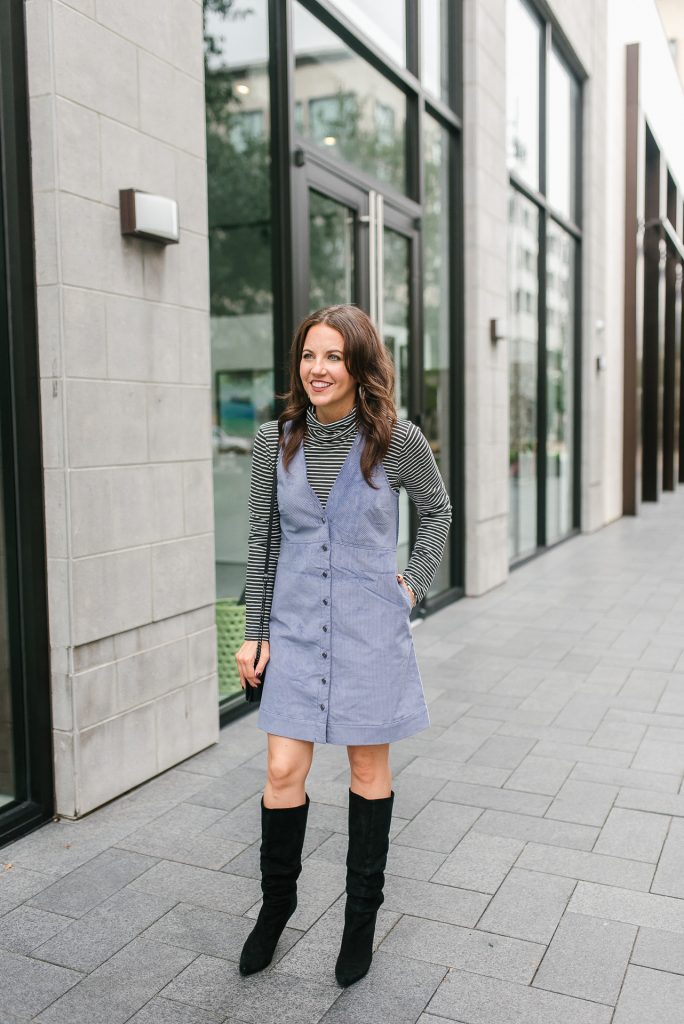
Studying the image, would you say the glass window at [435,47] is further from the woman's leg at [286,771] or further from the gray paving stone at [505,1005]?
the gray paving stone at [505,1005]

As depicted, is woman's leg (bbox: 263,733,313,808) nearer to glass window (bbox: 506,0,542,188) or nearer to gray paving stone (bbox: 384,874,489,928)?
gray paving stone (bbox: 384,874,489,928)

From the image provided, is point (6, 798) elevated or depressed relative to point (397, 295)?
depressed

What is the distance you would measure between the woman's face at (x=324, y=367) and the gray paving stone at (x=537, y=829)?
1.75m

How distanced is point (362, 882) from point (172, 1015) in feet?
1.73

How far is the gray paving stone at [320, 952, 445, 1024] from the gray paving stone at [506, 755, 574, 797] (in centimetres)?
131

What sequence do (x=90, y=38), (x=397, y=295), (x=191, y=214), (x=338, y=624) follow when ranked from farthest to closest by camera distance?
(x=397, y=295)
(x=191, y=214)
(x=90, y=38)
(x=338, y=624)

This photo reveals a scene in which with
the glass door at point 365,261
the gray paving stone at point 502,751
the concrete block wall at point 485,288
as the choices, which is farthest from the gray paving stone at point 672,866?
the concrete block wall at point 485,288

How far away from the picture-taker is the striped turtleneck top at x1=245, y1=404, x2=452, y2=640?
239cm

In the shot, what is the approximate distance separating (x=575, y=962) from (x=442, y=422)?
17.5 feet

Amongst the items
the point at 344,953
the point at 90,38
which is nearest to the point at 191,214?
the point at 90,38

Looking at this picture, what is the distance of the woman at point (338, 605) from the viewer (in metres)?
2.36

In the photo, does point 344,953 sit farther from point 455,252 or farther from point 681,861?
point 455,252

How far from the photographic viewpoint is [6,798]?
11.0 feet

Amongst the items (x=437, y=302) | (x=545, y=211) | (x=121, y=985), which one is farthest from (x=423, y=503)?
(x=545, y=211)
